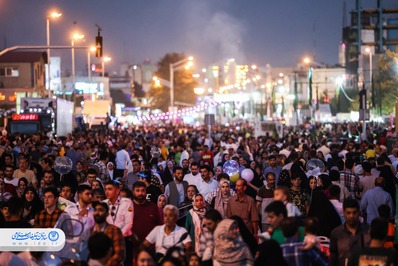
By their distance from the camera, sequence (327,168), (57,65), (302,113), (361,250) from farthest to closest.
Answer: (57,65), (302,113), (327,168), (361,250)

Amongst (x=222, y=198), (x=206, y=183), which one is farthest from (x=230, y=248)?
(x=206, y=183)

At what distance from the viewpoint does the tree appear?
137 meters

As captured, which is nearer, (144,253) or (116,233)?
(144,253)

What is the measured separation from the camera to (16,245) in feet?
37.6

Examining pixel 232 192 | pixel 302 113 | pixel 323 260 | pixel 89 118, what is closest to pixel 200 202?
pixel 232 192

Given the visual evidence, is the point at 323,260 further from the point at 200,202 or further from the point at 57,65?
the point at 57,65

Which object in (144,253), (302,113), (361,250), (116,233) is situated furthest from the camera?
(302,113)

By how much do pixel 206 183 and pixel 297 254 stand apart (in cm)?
865

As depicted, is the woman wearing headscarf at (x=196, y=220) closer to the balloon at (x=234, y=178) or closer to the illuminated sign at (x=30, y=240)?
the illuminated sign at (x=30, y=240)

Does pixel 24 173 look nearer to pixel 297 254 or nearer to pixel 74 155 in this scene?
pixel 74 155

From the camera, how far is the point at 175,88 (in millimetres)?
136875

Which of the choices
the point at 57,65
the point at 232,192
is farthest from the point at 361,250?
the point at 57,65

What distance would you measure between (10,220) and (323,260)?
12.6ft

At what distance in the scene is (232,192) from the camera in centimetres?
1538
